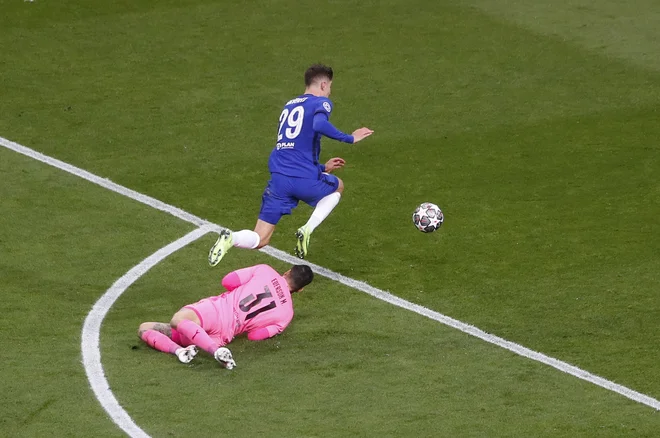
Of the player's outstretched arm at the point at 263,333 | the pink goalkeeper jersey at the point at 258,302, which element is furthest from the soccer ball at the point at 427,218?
the player's outstretched arm at the point at 263,333

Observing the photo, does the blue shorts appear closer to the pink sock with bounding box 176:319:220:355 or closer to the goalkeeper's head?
the goalkeeper's head

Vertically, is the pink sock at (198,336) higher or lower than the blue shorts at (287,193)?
lower

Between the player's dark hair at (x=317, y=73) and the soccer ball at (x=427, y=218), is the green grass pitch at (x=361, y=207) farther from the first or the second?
the player's dark hair at (x=317, y=73)

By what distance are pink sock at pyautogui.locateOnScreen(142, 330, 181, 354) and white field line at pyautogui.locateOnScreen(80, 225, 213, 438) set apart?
0.44m

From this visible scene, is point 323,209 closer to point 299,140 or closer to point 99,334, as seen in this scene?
point 299,140

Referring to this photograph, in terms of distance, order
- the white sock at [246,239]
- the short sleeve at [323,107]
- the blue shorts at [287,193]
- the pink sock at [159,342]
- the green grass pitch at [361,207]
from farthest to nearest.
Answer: the blue shorts at [287,193] → the short sleeve at [323,107] → the white sock at [246,239] → the pink sock at [159,342] → the green grass pitch at [361,207]

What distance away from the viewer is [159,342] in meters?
10.7

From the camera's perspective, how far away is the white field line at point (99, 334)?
962 cm

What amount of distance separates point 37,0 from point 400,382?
12316mm

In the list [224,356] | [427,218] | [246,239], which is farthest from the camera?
[427,218]

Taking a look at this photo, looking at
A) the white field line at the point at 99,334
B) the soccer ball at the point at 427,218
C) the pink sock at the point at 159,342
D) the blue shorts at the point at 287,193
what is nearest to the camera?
the white field line at the point at 99,334

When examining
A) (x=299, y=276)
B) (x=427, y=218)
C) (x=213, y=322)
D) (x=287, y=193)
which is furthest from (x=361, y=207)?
(x=213, y=322)

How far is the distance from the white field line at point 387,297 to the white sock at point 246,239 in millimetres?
886

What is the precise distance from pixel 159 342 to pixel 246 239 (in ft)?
5.31
